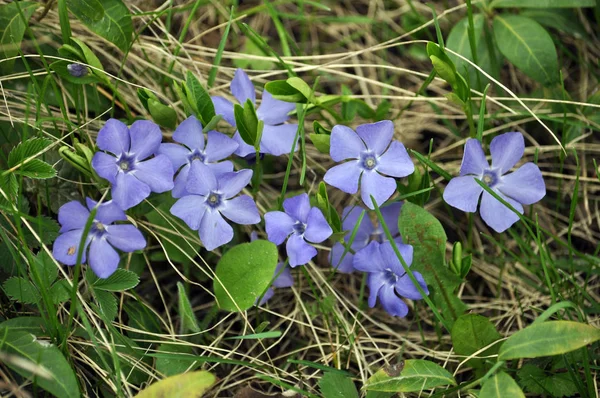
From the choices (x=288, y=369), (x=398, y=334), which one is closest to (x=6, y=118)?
(x=288, y=369)

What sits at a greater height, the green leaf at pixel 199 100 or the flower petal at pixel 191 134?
the green leaf at pixel 199 100

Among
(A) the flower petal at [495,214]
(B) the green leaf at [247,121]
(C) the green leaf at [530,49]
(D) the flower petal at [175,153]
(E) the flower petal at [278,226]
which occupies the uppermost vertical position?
(C) the green leaf at [530,49]

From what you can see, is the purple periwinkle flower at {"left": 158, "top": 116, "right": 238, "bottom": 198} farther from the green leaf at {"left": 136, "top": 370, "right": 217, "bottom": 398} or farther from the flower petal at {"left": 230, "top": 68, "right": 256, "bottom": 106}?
the green leaf at {"left": 136, "top": 370, "right": 217, "bottom": 398}

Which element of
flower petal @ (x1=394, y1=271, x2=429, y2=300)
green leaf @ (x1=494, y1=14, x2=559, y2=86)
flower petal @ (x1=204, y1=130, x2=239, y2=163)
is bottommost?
flower petal @ (x1=394, y1=271, x2=429, y2=300)

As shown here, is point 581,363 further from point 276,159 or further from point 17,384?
point 17,384

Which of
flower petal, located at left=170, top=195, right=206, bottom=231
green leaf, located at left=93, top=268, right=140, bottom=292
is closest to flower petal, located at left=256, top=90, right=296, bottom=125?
flower petal, located at left=170, top=195, right=206, bottom=231

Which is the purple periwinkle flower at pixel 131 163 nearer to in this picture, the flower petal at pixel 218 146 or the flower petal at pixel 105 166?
the flower petal at pixel 105 166

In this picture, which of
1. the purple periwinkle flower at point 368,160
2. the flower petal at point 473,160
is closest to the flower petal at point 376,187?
the purple periwinkle flower at point 368,160
